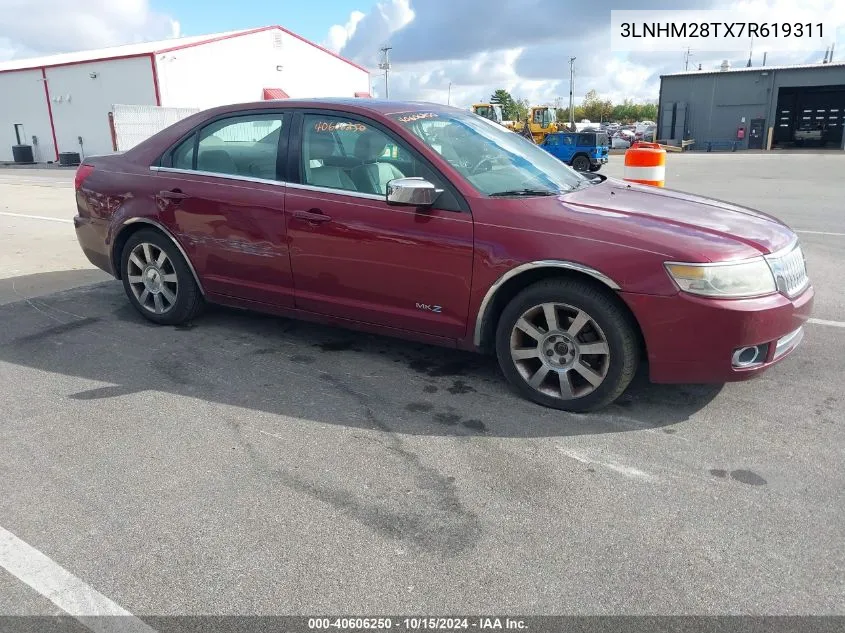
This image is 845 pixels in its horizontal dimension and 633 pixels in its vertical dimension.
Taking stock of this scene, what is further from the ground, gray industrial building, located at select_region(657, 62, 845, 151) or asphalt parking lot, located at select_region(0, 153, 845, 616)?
gray industrial building, located at select_region(657, 62, 845, 151)

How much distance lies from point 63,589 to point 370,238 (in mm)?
2343

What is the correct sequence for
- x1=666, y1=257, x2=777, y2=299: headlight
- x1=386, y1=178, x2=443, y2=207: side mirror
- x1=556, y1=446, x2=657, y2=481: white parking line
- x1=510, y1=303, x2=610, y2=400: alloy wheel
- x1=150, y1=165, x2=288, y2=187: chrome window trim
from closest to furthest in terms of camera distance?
x1=556, y1=446, x2=657, y2=481: white parking line → x1=666, y1=257, x2=777, y2=299: headlight → x1=510, y1=303, x2=610, y2=400: alloy wheel → x1=386, y1=178, x2=443, y2=207: side mirror → x1=150, y1=165, x2=288, y2=187: chrome window trim

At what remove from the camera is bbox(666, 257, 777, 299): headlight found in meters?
3.24

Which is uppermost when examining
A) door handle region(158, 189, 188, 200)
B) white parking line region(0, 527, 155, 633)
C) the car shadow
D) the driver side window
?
the driver side window

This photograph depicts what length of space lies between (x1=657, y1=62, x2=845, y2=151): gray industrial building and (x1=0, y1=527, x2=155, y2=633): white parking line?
46311 mm

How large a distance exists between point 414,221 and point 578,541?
1972 millimetres

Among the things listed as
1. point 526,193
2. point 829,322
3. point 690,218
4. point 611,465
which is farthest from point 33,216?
point 829,322

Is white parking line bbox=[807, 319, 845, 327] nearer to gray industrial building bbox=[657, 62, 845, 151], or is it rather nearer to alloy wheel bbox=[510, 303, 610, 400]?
alloy wheel bbox=[510, 303, 610, 400]

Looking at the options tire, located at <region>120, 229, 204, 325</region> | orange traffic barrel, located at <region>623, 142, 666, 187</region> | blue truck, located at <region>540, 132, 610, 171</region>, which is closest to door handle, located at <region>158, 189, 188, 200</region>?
tire, located at <region>120, 229, 204, 325</region>

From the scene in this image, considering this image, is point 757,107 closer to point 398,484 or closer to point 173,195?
point 173,195

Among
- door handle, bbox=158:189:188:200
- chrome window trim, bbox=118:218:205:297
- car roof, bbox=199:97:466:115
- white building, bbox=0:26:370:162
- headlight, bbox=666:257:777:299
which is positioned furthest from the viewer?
white building, bbox=0:26:370:162

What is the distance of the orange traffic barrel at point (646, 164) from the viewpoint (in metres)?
7.23

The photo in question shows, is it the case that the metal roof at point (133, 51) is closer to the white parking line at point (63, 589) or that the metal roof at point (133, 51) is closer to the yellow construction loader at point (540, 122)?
the yellow construction loader at point (540, 122)

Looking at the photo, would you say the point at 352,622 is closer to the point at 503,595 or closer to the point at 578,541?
the point at 503,595
